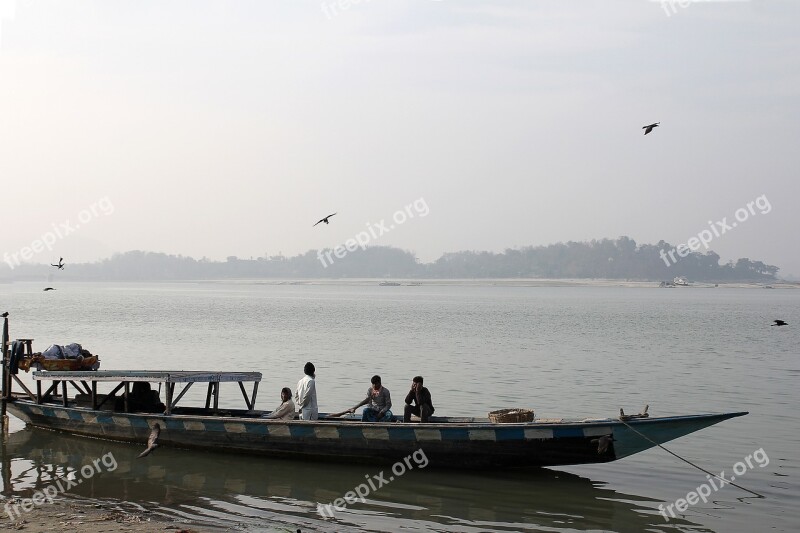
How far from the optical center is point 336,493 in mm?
14180

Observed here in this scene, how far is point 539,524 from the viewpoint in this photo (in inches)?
495

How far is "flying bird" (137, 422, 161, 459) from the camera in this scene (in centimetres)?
1555

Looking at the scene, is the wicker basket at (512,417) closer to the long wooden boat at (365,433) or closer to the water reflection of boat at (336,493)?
the long wooden boat at (365,433)

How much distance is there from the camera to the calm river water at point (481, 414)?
13.1 metres

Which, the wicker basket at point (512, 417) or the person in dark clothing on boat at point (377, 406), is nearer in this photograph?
the wicker basket at point (512, 417)

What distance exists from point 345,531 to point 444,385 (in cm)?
1591

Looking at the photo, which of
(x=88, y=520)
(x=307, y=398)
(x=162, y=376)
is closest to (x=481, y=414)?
(x=307, y=398)

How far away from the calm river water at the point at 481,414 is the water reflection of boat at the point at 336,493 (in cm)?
4

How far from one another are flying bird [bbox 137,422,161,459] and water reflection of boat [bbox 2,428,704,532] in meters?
0.32

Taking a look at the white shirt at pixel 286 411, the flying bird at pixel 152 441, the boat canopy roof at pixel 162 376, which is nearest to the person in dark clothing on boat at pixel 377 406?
the white shirt at pixel 286 411

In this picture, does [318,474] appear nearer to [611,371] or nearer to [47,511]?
[47,511]

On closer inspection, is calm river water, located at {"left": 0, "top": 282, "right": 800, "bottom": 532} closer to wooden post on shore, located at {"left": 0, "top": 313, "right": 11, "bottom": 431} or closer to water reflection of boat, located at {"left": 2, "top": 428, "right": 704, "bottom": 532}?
water reflection of boat, located at {"left": 2, "top": 428, "right": 704, "bottom": 532}

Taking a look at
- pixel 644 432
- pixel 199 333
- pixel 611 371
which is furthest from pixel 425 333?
pixel 644 432

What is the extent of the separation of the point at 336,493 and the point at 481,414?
331 inches
